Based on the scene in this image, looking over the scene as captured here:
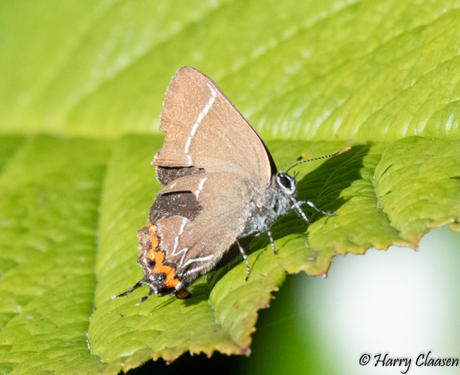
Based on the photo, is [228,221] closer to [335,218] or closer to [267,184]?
[267,184]

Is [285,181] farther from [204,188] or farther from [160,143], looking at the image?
[160,143]

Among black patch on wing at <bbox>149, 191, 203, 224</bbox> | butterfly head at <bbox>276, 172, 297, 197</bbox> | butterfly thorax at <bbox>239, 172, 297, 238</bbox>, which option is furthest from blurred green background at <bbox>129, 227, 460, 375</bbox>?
Answer: black patch on wing at <bbox>149, 191, 203, 224</bbox>

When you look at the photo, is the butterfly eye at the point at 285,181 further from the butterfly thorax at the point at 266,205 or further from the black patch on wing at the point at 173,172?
the black patch on wing at the point at 173,172

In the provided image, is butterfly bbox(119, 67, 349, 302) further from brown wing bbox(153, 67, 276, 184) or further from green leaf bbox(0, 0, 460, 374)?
green leaf bbox(0, 0, 460, 374)

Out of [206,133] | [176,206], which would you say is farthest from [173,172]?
[206,133]

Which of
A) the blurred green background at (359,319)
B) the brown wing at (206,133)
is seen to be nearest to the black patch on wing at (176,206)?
the brown wing at (206,133)
